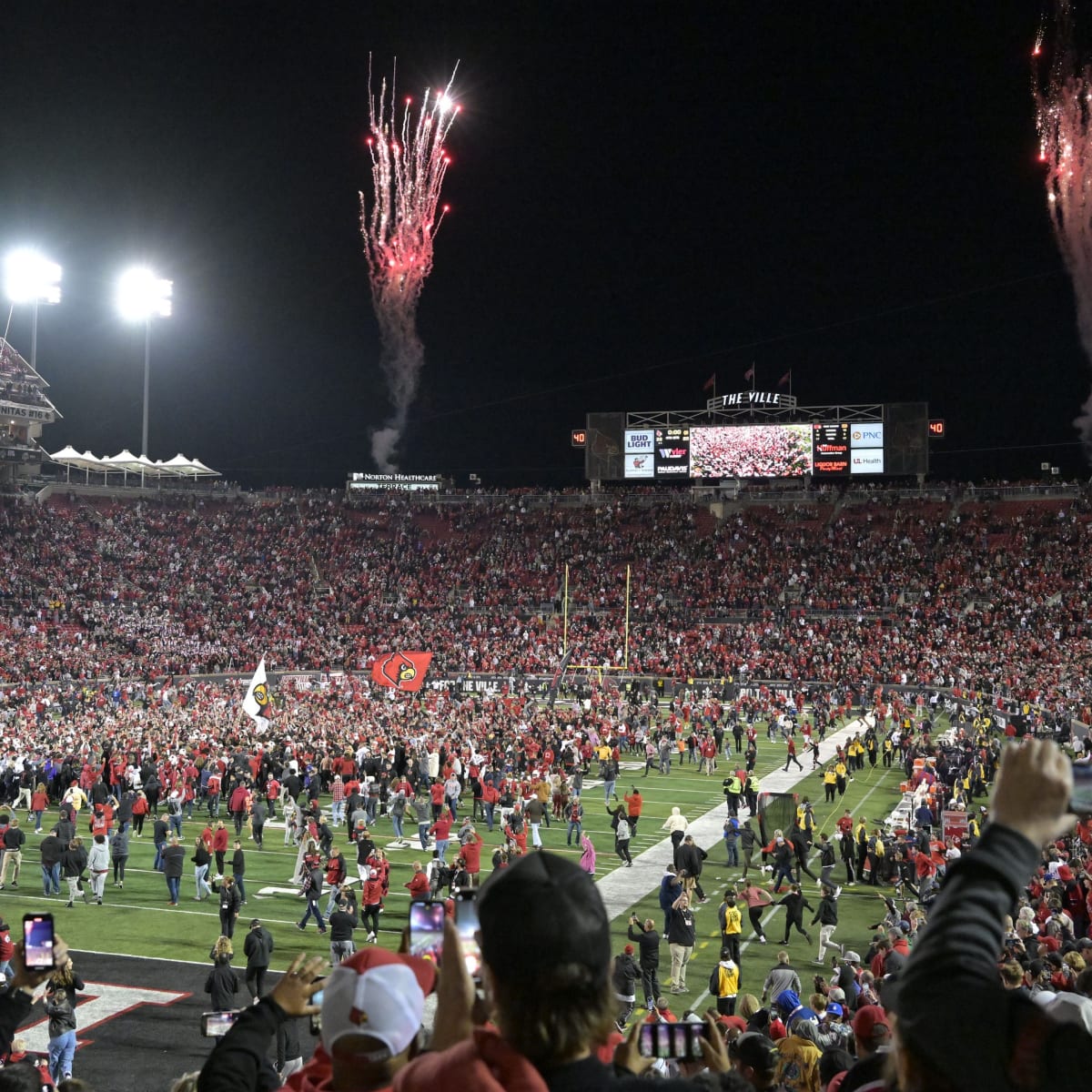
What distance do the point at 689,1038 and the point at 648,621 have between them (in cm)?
5152

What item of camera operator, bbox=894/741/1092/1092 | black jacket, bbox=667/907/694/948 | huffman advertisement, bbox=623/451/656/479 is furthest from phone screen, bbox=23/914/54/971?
huffman advertisement, bbox=623/451/656/479

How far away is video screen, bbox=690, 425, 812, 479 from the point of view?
5888 centimetres

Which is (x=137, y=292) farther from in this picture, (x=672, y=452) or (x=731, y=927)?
(x=731, y=927)

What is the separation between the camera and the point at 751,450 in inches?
2349

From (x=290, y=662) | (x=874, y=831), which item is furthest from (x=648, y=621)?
(x=874, y=831)

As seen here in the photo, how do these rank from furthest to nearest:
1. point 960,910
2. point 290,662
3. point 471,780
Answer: point 290,662 < point 471,780 < point 960,910

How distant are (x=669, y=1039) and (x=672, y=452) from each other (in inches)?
2283

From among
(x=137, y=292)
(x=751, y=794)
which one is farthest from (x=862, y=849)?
(x=137, y=292)

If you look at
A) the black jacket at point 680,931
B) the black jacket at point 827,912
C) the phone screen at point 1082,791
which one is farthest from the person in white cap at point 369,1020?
the black jacket at point 827,912

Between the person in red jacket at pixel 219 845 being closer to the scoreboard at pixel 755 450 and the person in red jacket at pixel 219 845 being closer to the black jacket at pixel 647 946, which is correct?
the black jacket at pixel 647 946

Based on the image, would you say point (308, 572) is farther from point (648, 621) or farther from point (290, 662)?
point (648, 621)

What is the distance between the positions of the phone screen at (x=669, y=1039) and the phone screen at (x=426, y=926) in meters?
1.13

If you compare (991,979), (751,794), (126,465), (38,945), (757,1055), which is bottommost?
(751,794)

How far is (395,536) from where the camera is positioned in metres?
67.1
